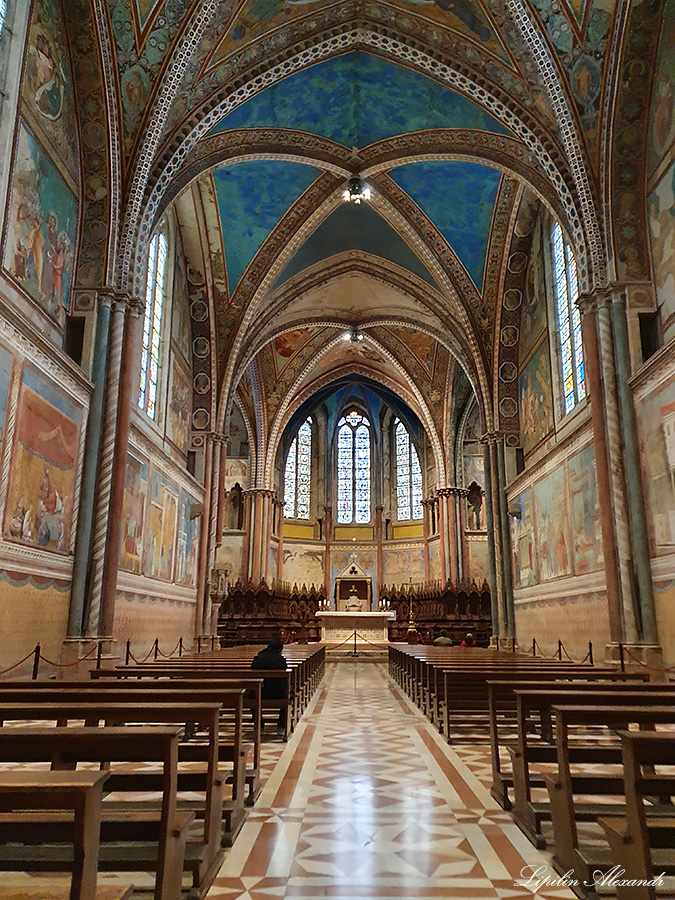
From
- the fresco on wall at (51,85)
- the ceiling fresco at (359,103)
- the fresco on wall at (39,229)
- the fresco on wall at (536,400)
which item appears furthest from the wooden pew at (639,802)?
the fresco on wall at (536,400)

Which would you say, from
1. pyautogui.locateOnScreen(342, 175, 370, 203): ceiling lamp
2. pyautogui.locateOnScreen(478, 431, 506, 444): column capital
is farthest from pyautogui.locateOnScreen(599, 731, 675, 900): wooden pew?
pyautogui.locateOnScreen(478, 431, 506, 444): column capital

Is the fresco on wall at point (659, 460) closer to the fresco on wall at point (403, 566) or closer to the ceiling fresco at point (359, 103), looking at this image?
the ceiling fresco at point (359, 103)

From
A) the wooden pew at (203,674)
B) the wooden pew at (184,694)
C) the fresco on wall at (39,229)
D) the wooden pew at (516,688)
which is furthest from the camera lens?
the fresco on wall at (39,229)

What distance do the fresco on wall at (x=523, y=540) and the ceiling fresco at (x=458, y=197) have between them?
7.55 metres

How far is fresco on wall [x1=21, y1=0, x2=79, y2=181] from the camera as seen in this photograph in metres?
11.4

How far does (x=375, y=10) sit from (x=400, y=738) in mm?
14428

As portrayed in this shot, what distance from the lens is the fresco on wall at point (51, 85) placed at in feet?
37.2

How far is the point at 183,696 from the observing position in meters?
4.96

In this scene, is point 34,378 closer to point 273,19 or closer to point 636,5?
point 273,19

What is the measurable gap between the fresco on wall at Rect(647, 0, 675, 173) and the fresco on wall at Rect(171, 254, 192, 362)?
41.6 ft

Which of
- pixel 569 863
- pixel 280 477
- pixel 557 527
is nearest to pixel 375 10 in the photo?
pixel 557 527

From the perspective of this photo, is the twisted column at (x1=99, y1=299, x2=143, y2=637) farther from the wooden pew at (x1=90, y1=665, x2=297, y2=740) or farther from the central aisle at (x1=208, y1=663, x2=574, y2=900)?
the central aisle at (x1=208, y1=663, x2=574, y2=900)

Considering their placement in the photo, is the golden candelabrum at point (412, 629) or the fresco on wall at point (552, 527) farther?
the golden candelabrum at point (412, 629)

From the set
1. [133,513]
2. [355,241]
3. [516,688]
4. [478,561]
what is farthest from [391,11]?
[478,561]
